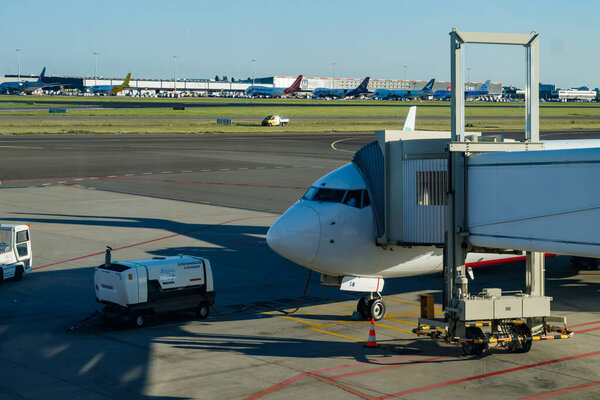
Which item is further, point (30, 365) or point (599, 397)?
point (30, 365)

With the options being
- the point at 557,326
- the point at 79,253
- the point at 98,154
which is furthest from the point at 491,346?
the point at 98,154

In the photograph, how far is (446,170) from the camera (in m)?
24.0

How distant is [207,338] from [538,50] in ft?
45.0

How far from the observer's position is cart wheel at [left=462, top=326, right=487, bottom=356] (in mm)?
22594

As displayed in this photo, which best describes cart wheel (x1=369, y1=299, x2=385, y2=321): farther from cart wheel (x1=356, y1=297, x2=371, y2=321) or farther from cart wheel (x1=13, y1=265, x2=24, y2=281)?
cart wheel (x1=13, y1=265, x2=24, y2=281)

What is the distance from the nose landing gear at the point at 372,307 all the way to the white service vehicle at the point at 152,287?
215 inches

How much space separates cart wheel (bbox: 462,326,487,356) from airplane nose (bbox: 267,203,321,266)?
5596 mm

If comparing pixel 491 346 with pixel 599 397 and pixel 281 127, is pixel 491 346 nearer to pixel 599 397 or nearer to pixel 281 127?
pixel 599 397

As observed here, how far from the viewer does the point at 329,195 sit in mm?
26453

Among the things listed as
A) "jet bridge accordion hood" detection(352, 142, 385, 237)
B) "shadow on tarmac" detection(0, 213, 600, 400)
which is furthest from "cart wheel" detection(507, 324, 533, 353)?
"jet bridge accordion hood" detection(352, 142, 385, 237)

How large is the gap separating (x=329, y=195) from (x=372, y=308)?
417 centimetres

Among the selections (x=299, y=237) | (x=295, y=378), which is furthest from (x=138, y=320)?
(x=295, y=378)

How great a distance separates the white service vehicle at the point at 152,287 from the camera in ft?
86.3

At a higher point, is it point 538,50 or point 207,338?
point 538,50
